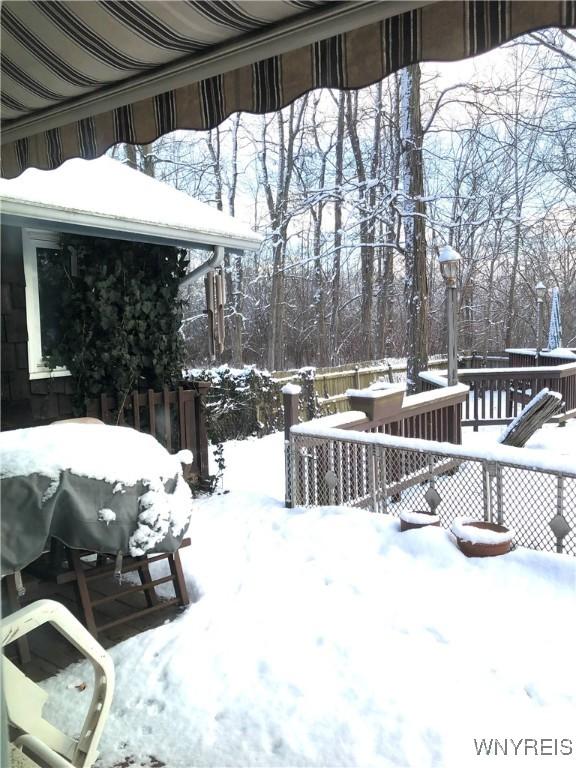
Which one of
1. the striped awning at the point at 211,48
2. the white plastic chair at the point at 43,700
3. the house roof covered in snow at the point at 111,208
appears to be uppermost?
the house roof covered in snow at the point at 111,208

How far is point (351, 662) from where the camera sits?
286 centimetres

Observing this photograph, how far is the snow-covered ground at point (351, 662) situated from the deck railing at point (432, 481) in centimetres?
59

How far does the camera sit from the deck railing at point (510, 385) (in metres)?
10.1

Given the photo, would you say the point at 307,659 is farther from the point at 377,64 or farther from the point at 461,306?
the point at 461,306

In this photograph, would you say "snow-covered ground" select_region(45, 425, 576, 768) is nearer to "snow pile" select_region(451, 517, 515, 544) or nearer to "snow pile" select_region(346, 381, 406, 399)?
"snow pile" select_region(451, 517, 515, 544)

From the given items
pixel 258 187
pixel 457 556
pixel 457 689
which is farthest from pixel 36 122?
pixel 258 187

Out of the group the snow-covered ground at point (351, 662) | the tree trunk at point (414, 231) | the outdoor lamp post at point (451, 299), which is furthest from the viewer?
the tree trunk at point (414, 231)

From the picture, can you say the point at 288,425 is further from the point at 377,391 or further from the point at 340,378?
the point at 340,378

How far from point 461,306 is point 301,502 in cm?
1939

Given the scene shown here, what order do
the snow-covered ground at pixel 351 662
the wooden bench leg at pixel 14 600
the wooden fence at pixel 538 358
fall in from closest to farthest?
the snow-covered ground at pixel 351 662
the wooden bench leg at pixel 14 600
the wooden fence at pixel 538 358

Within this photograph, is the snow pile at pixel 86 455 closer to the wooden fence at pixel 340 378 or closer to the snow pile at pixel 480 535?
the snow pile at pixel 480 535

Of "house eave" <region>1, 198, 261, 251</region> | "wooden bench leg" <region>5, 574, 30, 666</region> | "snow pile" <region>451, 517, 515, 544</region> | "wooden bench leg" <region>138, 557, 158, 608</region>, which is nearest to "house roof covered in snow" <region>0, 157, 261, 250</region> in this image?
"house eave" <region>1, 198, 261, 251</region>

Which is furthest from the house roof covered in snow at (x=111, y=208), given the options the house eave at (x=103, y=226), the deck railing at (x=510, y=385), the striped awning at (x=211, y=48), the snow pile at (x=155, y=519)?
the deck railing at (x=510, y=385)

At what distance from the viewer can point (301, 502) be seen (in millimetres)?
5273
